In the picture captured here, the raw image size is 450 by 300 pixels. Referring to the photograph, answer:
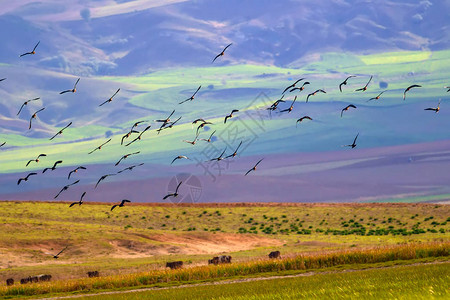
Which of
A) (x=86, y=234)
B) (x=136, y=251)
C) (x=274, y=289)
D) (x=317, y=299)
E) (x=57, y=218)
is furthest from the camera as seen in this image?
(x=57, y=218)

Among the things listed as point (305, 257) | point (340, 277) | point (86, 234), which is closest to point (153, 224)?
point (86, 234)

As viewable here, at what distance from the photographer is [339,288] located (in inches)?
1737

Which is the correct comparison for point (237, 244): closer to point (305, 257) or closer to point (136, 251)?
point (136, 251)

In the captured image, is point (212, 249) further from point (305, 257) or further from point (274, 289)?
point (274, 289)

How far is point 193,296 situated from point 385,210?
83721 millimetres

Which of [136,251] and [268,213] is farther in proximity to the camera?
[268,213]

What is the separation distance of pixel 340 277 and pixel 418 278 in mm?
8293

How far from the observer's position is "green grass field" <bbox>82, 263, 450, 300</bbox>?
3966cm

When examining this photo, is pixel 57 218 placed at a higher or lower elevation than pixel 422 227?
higher

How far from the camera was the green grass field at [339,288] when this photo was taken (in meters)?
39.7

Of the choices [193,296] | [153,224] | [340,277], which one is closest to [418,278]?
[340,277]

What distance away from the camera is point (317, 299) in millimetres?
39812

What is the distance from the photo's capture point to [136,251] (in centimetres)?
9962

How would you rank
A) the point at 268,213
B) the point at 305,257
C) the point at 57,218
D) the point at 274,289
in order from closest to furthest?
the point at 274,289 < the point at 305,257 < the point at 57,218 < the point at 268,213
